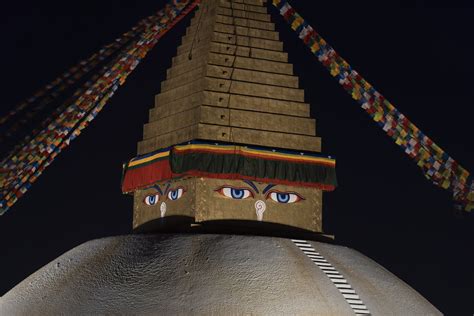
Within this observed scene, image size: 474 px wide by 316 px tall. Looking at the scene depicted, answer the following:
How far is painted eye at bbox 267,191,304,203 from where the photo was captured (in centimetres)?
1429

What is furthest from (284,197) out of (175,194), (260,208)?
(175,194)

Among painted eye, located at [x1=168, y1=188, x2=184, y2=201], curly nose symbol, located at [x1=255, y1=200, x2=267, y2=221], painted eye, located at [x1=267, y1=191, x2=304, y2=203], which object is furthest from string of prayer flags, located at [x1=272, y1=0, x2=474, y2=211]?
painted eye, located at [x1=168, y1=188, x2=184, y2=201]

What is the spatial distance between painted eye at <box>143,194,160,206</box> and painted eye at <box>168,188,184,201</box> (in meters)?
0.29

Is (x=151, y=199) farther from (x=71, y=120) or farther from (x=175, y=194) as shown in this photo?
(x=71, y=120)

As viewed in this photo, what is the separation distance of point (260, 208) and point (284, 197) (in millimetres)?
386

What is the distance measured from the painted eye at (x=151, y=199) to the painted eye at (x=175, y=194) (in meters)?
0.29

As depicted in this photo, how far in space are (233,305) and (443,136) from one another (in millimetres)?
8780

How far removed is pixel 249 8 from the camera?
15.4 m

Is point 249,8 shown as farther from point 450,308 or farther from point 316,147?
point 450,308

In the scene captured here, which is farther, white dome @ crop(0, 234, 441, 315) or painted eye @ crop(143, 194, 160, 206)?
painted eye @ crop(143, 194, 160, 206)

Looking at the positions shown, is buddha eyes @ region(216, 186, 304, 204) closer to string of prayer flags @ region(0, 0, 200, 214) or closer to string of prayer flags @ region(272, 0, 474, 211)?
string of prayer flags @ region(272, 0, 474, 211)

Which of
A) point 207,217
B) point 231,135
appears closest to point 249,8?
point 231,135

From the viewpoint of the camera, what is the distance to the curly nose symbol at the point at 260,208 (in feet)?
46.5

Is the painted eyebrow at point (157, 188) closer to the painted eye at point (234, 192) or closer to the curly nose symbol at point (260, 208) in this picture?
the painted eye at point (234, 192)
